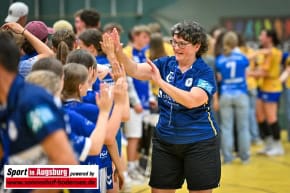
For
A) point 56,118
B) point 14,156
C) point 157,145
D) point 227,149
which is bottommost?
point 227,149

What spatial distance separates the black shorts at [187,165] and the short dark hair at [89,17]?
2482 mm

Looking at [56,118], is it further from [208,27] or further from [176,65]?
[208,27]

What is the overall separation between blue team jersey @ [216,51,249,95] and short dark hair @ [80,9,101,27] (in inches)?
135

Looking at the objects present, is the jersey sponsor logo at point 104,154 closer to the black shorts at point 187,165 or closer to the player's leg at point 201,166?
the black shorts at point 187,165

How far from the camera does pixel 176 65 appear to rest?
16.4ft

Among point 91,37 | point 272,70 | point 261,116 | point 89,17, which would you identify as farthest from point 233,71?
point 91,37

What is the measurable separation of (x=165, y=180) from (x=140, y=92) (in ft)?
13.1

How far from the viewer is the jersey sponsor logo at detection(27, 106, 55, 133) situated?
2719mm

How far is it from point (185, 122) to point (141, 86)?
4.05 meters

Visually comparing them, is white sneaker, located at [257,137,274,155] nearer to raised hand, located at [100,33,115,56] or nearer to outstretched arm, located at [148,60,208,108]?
outstretched arm, located at [148,60,208,108]

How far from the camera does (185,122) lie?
4.89 meters

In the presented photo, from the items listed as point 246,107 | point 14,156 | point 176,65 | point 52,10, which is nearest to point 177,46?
point 176,65

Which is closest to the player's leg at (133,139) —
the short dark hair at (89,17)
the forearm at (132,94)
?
the forearm at (132,94)

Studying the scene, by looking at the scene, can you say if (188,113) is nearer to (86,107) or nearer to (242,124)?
(86,107)
